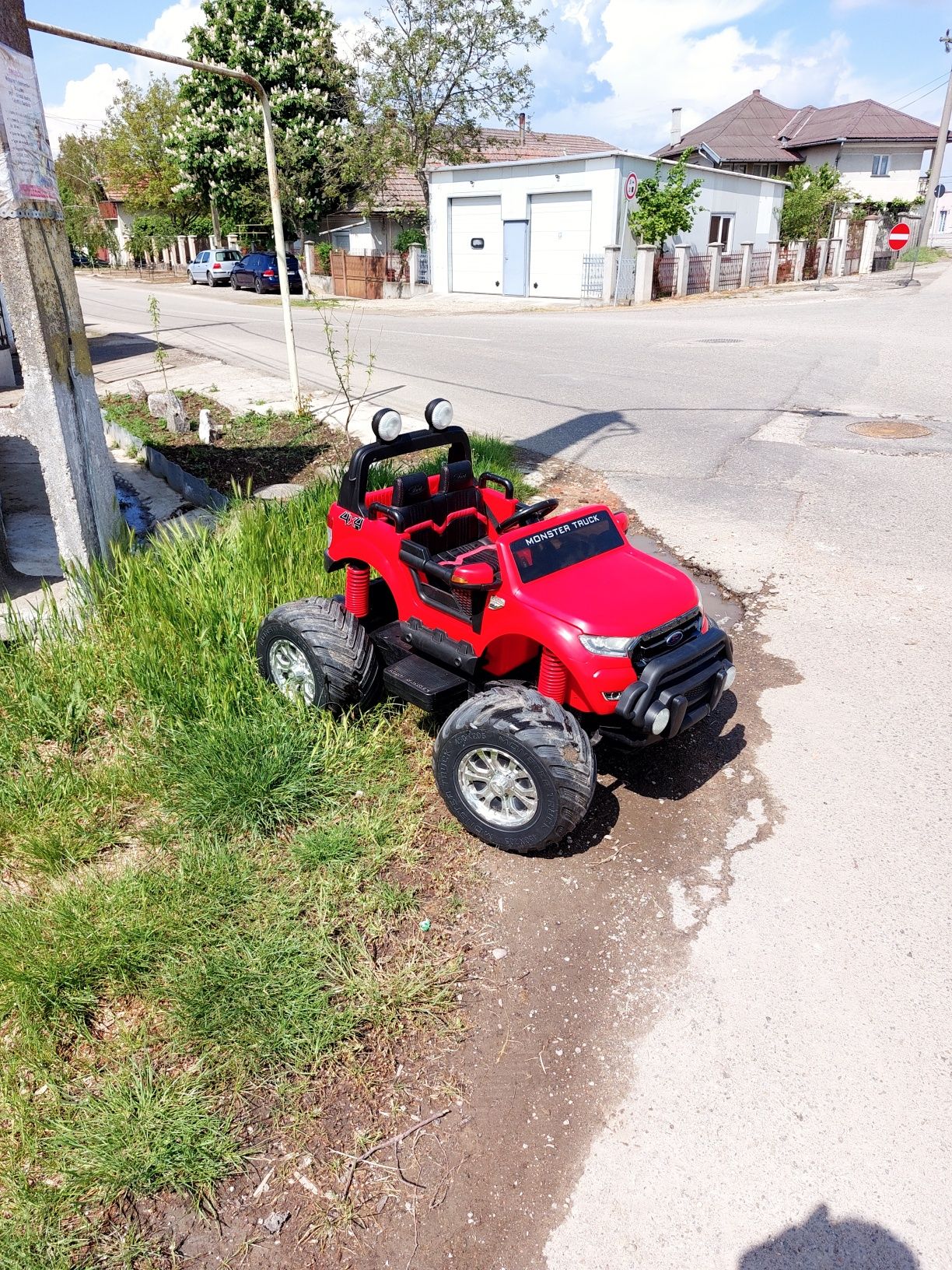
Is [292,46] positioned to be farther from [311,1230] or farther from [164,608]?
[311,1230]

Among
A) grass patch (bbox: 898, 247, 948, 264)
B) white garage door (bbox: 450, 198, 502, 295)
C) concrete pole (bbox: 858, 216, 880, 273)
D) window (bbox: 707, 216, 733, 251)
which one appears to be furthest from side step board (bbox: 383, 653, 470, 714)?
grass patch (bbox: 898, 247, 948, 264)

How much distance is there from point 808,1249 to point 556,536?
2522 millimetres

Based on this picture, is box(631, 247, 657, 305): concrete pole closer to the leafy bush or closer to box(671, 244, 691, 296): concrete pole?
box(671, 244, 691, 296): concrete pole

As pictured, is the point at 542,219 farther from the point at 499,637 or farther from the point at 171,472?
the point at 499,637

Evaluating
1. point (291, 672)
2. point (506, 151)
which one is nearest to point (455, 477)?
point (291, 672)

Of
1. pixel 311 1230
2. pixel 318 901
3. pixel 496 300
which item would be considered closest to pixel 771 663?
pixel 318 901

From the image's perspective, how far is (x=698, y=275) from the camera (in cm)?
2878

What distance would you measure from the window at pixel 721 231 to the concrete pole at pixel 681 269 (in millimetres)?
5420

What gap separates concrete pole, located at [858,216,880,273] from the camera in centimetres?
3600

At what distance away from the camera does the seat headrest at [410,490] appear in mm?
4031

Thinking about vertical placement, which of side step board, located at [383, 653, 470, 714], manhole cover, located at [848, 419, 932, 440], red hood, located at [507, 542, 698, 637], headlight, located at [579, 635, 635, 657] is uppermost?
red hood, located at [507, 542, 698, 637]

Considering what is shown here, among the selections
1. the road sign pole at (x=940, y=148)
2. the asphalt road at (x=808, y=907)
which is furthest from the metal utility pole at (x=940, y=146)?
the asphalt road at (x=808, y=907)

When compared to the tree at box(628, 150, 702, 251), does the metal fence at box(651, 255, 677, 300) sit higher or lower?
lower

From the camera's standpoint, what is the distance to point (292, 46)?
32.5m
